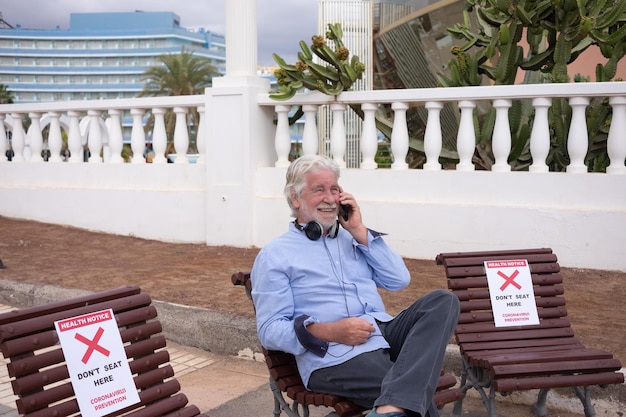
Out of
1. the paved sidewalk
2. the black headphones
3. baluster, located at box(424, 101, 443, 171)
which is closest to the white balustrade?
baluster, located at box(424, 101, 443, 171)

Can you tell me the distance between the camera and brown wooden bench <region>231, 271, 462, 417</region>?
334 centimetres

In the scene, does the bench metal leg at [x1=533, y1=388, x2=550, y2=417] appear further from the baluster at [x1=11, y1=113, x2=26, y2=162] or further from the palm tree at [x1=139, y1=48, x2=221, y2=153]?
the palm tree at [x1=139, y1=48, x2=221, y2=153]

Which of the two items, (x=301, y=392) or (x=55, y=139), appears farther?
(x=55, y=139)

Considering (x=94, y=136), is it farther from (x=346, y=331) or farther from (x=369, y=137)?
(x=346, y=331)

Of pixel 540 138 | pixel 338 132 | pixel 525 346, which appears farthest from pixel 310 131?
pixel 525 346

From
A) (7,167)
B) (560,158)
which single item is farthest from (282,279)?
(7,167)

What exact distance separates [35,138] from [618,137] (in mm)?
7268

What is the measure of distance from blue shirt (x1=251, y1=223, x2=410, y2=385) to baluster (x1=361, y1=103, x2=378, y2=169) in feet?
13.7

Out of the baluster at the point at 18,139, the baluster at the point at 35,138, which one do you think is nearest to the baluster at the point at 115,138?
the baluster at the point at 35,138

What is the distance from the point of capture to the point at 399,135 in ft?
25.8

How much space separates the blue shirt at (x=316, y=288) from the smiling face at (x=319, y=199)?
0.32ft

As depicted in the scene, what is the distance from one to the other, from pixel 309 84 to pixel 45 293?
11.1 ft

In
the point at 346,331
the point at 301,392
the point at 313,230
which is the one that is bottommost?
the point at 301,392

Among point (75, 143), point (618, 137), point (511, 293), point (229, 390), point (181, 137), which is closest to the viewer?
point (511, 293)
